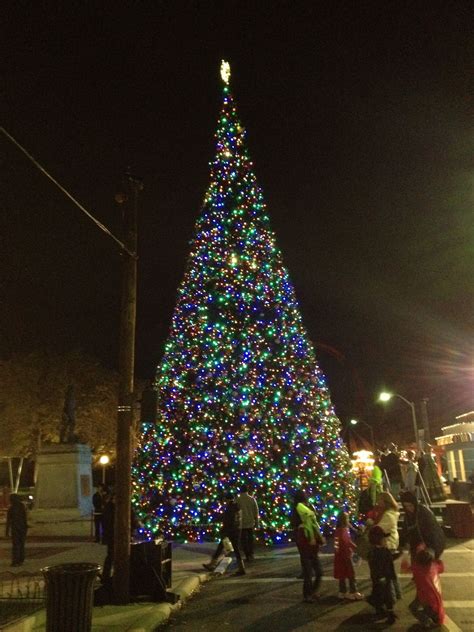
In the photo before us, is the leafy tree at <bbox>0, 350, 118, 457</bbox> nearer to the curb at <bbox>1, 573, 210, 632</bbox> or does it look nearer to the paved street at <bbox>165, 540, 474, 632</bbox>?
the paved street at <bbox>165, 540, 474, 632</bbox>

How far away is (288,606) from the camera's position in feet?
27.9

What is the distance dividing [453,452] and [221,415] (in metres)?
15.3

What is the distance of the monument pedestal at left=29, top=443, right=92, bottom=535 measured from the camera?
70.1 feet

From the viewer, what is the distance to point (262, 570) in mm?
11562

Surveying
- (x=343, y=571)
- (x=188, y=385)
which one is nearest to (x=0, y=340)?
(x=188, y=385)

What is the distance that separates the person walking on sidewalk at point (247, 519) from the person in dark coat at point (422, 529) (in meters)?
5.96

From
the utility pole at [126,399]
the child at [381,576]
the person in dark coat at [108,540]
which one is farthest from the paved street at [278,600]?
the person in dark coat at [108,540]

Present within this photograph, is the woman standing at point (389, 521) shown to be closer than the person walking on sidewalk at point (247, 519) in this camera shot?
Yes

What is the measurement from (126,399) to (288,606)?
3.66 metres

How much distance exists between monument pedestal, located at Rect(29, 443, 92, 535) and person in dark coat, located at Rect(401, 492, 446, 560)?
53.0 ft

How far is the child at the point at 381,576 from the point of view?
756 cm

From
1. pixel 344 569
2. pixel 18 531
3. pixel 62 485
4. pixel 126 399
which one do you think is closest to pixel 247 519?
pixel 344 569

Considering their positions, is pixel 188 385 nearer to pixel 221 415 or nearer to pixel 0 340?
pixel 221 415

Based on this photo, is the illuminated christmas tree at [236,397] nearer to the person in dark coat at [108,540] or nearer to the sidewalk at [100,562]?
the sidewalk at [100,562]
